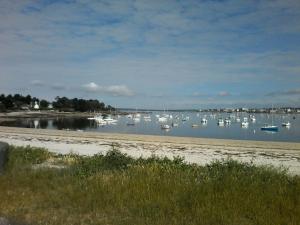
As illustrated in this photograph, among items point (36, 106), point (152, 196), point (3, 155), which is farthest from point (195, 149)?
point (36, 106)

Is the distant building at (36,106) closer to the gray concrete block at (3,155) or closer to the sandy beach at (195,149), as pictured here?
the sandy beach at (195,149)

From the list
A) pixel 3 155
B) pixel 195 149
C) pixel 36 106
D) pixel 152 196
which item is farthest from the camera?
pixel 36 106

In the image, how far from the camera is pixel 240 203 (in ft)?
24.8

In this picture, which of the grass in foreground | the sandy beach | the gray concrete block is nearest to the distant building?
the sandy beach

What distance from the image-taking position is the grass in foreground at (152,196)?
705 cm

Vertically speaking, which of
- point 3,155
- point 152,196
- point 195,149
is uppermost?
point 3,155

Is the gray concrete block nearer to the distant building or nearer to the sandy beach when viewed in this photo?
the sandy beach

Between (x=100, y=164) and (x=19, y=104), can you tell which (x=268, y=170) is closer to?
(x=100, y=164)

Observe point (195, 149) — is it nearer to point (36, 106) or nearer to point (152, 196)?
point (152, 196)

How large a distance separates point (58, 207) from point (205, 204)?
273cm

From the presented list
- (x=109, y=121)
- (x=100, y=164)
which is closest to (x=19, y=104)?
(x=109, y=121)

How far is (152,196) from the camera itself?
810 centimetres

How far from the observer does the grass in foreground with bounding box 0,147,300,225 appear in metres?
7.05

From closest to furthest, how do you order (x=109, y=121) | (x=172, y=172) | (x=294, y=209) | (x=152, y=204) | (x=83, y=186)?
(x=294, y=209), (x=152, y=204), (x=83, y=186), (x=172, y=172), (x=109, y=121)
